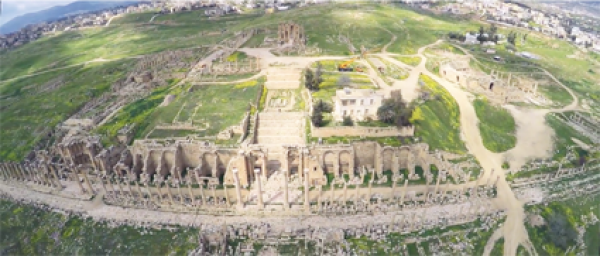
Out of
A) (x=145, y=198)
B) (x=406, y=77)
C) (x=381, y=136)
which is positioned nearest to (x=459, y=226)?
(x=381, y=136)

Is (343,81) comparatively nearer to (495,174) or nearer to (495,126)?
(495,126)

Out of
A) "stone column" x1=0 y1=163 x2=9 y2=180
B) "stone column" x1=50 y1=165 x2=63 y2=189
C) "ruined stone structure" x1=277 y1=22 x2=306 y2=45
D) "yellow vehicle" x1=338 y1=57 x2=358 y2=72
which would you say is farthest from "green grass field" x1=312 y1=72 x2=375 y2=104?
"stone column" x1=0 y1=163 x2=9 y2=180

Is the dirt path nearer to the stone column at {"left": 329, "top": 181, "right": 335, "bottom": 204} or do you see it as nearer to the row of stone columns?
the stone column at {"left": 329, "top": 181, "right": 335, "bottom": 204}

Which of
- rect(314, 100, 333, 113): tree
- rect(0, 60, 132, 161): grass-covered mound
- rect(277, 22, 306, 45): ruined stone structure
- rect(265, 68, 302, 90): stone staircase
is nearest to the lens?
rect(314, 100, 333, 113): tree

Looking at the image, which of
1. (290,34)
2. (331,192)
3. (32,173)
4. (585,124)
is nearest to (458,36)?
(585,124)

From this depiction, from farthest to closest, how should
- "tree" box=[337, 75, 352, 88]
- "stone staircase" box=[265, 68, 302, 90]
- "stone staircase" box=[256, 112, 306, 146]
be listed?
1. "stone staircase" box=[265, 68, 302, 90]
2. "tree" box=[337, 75, 352, 88]
3. "stone staircase" box=[256, 112, 306, 146]

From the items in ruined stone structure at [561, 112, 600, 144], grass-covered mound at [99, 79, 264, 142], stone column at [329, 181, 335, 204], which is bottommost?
ruined stone structure at [561, 112, 600, 144]

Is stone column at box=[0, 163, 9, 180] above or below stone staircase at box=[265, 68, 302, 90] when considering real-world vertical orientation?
below

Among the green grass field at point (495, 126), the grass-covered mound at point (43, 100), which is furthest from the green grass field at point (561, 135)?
the grass-covered mound at point (43, 100)

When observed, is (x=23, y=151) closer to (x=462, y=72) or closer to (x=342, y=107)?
(x=342, y=107)
